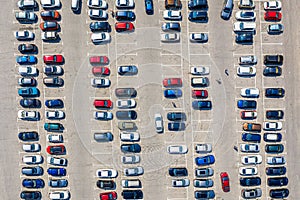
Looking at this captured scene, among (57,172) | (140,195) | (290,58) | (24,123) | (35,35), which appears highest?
(35,35)

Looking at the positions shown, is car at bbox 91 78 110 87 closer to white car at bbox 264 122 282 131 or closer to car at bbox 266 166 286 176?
white car at bbox 264 122 282 131

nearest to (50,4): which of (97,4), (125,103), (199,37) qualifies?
(97,4)

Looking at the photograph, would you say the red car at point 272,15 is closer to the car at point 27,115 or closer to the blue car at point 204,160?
the blue car at point 204,160

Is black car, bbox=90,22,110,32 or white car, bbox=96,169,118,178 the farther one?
white car, bbox=96,169,118,178

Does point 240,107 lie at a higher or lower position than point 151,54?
lower

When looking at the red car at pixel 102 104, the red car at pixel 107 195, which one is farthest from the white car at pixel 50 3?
the red car at pixel 107 195

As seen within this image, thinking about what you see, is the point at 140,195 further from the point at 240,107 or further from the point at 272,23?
the point at 272,23

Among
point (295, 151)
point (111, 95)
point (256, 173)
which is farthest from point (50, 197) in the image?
point (295, 151)

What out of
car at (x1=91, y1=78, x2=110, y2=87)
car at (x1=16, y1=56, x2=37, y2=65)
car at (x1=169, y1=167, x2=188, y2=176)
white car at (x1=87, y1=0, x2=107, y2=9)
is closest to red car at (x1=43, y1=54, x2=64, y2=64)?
car at (x1=16, y1=56, x2=37, y2=65)
